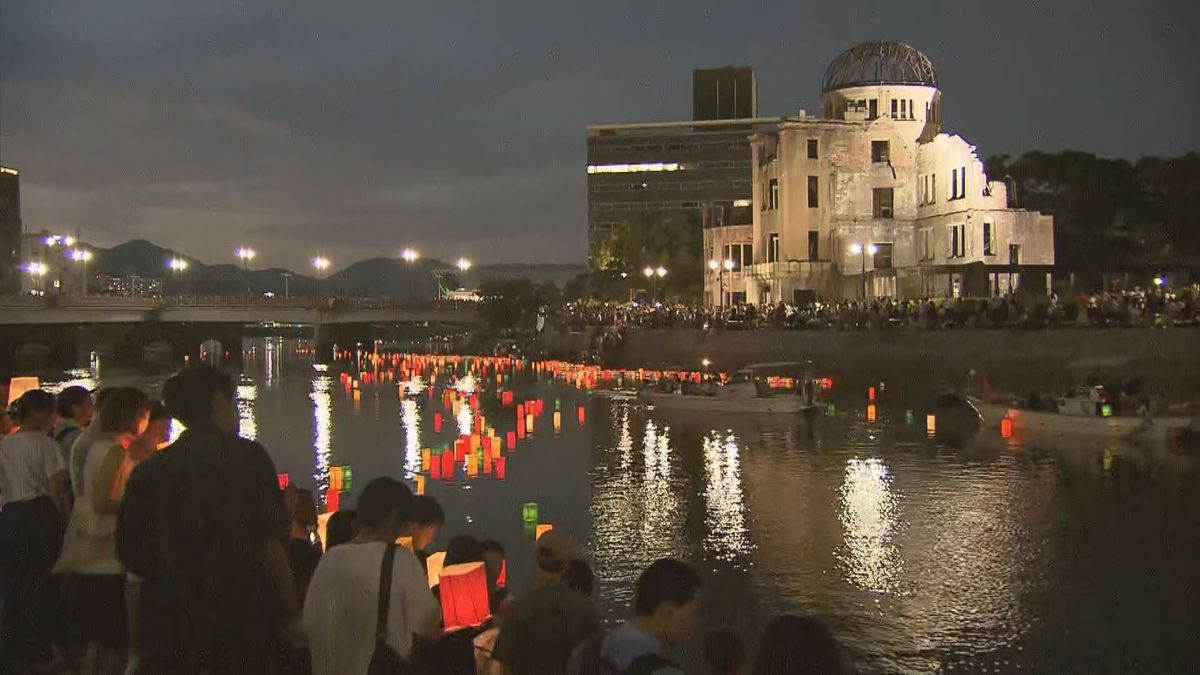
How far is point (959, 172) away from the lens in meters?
73.0

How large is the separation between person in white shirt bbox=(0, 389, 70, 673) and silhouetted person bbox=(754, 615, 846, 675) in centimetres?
642

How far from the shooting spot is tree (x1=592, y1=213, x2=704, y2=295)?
339ft

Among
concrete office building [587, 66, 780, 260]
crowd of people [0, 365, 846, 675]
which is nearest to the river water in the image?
crowd of people [0, 365, 846, 675]

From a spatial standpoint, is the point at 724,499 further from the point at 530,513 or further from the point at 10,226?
the point at 10,226

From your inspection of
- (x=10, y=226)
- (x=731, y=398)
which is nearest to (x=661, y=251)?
(x=731, y=398)

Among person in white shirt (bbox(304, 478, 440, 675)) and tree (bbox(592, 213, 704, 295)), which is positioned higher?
tree (bbox(592, 213, 704, 295))

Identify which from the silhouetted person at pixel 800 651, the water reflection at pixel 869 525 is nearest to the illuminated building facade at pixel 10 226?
the water reflection at pixel 869 525

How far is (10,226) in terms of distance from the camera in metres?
163

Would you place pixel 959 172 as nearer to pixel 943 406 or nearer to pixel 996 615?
pixel 943 406

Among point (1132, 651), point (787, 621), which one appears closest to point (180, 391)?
point (787, 621)

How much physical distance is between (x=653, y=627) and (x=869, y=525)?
64.9 feet

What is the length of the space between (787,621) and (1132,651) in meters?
12.3

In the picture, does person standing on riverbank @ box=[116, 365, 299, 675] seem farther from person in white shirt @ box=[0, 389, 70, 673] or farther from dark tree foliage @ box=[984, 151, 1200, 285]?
dark tree foliage @ box=[984, 151, 1200, 285]

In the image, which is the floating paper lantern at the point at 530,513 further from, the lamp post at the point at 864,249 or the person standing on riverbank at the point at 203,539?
the lamp post at the point at 864,249
